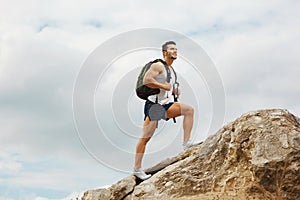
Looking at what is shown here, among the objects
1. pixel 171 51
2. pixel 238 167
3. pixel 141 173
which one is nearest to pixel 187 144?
pixel 141 173

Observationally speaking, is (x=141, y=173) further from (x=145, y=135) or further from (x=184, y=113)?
(x=184, y=113)

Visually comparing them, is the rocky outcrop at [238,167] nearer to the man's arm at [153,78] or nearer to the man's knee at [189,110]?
the man's knee at [189,110]

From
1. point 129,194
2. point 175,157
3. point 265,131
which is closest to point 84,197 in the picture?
point 129,194

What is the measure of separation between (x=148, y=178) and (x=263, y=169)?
3193 mm

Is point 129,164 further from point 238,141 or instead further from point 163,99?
point 238,141

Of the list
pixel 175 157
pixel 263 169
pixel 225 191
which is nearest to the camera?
pixel 263 169

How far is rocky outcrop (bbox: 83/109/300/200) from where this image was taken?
967 centimetres

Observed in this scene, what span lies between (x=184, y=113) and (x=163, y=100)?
0.58 meters

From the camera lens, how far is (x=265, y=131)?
33.3 ft

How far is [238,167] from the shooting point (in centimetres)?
1068

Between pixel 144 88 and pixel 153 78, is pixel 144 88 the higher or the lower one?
the lower one

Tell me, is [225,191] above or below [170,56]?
below

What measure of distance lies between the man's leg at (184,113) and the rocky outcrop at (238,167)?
1.74ft

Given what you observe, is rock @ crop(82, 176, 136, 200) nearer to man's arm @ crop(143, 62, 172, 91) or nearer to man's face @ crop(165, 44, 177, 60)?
man's arm @ crop(143, 62, 172, 91)
